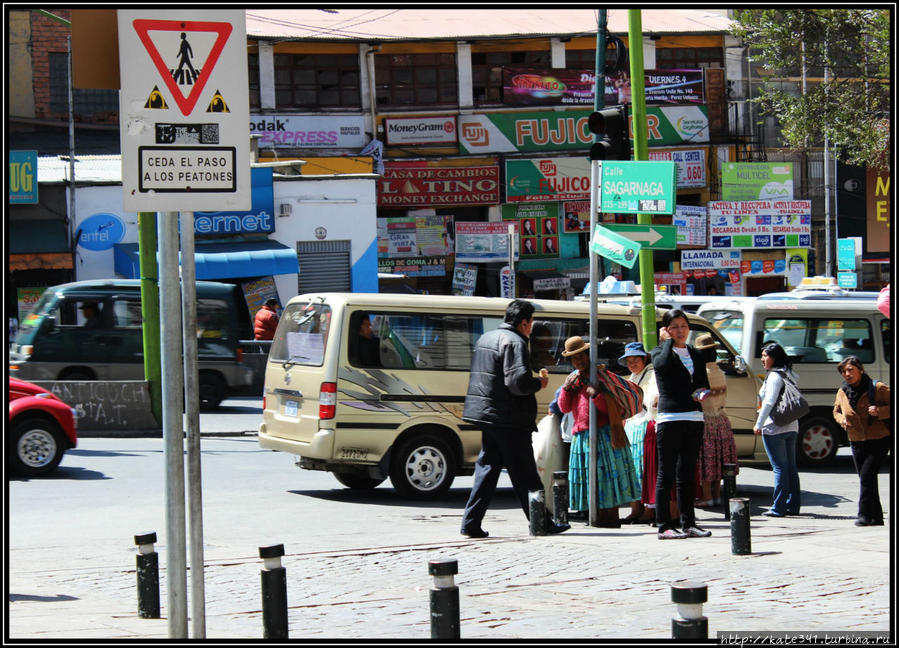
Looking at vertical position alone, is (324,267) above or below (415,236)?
below

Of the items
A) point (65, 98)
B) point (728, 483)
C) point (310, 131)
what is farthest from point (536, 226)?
point (728, 483)

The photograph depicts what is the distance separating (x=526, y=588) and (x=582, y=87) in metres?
35.5

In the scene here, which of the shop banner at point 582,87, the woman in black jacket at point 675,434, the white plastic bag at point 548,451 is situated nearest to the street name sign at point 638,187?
the woman in black jacket at point 675,434

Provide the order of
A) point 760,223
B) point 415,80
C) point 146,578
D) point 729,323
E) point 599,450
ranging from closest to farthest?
point 146,578
point 599,450
point 729,323
point 415,80
point 760,223

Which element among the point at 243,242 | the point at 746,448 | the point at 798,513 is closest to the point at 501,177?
the point at 243,242

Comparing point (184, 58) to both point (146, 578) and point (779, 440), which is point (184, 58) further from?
point (779, 440)

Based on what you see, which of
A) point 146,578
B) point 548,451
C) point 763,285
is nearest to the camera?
point 146,578

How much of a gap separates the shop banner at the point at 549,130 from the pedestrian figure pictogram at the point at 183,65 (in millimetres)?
35897

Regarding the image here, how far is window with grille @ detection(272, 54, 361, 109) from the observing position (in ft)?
130

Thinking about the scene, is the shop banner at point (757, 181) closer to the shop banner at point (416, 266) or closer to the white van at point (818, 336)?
the shop banner at point (416, 266)

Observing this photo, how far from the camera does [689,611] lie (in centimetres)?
440

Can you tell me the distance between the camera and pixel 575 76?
136 feet
